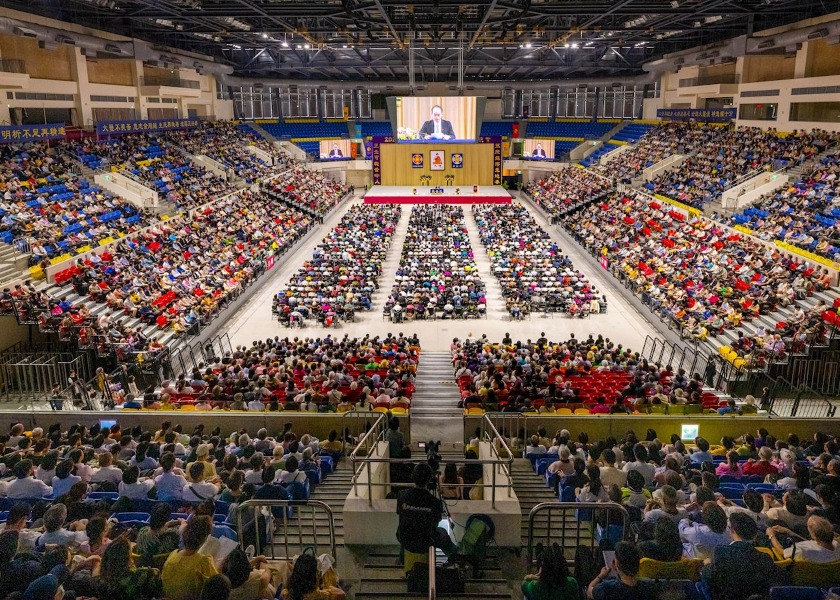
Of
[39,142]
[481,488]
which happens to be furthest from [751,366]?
[39,142]

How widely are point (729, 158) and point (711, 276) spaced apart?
45.5 ft

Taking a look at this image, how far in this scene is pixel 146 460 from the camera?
27.2ft

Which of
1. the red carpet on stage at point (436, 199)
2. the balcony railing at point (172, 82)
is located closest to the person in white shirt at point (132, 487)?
the balcony railing at point (172, 82)

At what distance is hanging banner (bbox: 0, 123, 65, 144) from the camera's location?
24.6 metres

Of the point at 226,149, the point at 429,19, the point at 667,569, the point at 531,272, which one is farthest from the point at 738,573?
the point at 226,149

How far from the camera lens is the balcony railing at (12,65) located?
2688 cm

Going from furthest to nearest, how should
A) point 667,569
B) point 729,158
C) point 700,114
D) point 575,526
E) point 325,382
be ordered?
point 700,114 < point 729,158 < point 325,382 < point 575,526 < point 667,569

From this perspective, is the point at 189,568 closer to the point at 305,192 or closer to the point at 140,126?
the point at 140,126

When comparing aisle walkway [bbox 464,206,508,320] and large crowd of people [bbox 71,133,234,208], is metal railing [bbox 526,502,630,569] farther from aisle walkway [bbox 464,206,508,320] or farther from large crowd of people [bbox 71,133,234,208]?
large crowd of people [bbox 71,133,234,208]

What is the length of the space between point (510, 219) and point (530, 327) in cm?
1603

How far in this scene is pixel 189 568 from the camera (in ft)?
15.2

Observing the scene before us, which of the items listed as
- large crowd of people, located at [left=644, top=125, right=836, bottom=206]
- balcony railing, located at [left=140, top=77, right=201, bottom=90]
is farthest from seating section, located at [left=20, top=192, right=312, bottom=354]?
large crowd of people, located at [left=644, top=125, right=836, bottom=206]

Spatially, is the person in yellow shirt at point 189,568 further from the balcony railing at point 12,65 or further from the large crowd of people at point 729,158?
the large crowd of people at point 729,158

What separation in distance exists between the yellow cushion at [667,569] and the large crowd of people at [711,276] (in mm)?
12872
